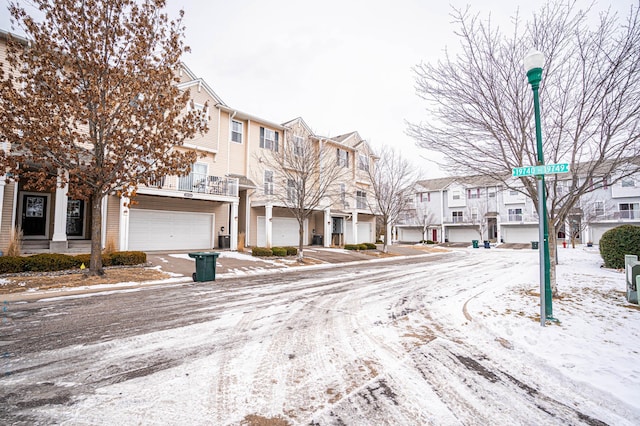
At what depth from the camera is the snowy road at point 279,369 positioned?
8.68ft

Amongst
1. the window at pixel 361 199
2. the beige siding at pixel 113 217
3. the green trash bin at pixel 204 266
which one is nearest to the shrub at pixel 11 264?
the green trash bin at pixel 204 266

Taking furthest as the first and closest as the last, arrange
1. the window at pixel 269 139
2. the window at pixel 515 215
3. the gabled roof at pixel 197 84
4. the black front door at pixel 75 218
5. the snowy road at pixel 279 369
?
the window at pixel 515 215 < the window at pixel 269 139 < the gabled roof at pixel 197 84 < the black front door at pixel 75 218 < the snowy road at pixel 279 369

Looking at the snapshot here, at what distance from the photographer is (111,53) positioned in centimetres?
938

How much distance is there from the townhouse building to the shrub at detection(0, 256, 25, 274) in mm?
3265

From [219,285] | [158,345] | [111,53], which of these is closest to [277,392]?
[158,345]

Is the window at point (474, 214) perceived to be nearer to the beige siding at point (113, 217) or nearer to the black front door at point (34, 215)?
the beige siding at point (113, 217)

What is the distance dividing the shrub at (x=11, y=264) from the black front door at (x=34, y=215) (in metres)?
6.73

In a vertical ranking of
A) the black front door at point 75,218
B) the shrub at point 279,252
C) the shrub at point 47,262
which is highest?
the black front door at point 75,218

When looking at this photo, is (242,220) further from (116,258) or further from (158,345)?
(158,345)

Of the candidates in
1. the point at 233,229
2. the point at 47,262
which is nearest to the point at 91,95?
the point at 47,262

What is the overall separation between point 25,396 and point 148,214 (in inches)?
625

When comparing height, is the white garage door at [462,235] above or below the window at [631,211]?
below

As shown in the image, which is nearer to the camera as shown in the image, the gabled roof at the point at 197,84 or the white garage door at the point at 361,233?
the gabled roof at the point at 197,84

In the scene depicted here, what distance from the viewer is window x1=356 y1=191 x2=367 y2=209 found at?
28717 millimetres
